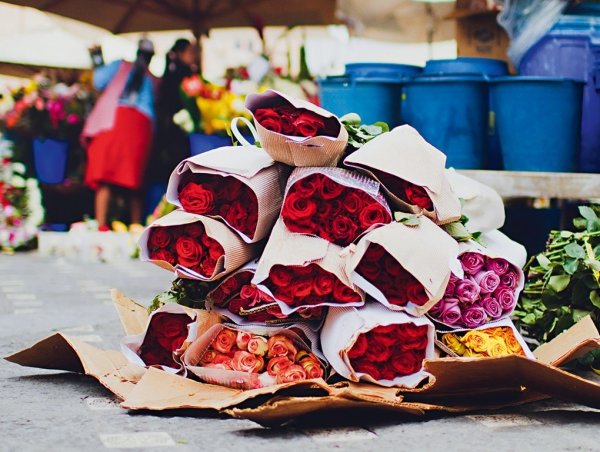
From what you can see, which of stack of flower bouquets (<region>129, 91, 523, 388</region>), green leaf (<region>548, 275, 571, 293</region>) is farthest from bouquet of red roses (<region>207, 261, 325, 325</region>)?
green leaf (<region>548, 275, 571, 293</region>)

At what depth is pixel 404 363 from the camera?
2842 mm

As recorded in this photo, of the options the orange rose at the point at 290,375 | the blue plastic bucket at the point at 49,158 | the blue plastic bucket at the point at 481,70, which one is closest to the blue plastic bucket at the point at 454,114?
the blue plastic bucket at the point at 481,70

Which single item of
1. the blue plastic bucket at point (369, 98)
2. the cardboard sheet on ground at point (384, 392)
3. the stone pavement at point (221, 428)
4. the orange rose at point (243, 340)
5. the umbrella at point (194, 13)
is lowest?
the stone pavement at point (221, 428)

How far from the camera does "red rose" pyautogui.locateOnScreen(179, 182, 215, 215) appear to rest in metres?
3.01

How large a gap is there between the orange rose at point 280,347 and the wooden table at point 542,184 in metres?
1.77

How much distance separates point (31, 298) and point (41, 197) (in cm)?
319

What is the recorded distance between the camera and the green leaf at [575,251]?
3.51m

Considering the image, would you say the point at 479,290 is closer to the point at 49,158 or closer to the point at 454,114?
the point at 454,114

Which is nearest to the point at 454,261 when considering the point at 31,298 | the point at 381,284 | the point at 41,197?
the point at 381,284

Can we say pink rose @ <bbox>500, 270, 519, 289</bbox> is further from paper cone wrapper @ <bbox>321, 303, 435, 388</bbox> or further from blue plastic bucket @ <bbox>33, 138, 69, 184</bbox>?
blue plastic bucket @ <bbox>33, 138, 69, 184</bbox>

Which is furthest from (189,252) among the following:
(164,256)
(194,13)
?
(194,13)

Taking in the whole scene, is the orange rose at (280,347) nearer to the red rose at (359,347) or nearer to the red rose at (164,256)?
the red rose at (359,347)

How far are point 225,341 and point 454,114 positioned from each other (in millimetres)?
1957

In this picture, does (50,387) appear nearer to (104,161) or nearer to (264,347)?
(264,347)
